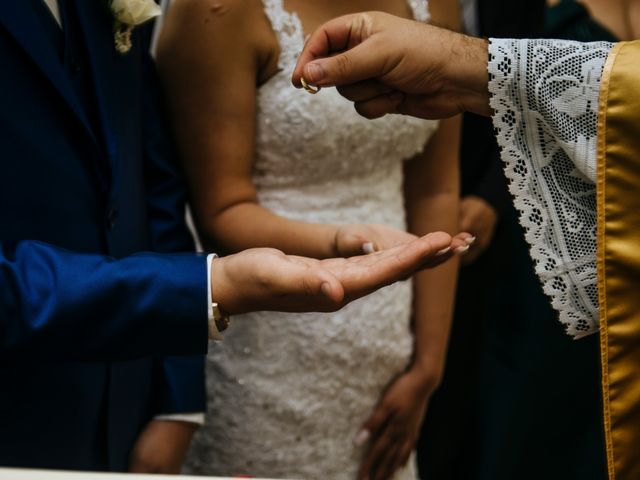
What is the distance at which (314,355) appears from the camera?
1302 millimetres

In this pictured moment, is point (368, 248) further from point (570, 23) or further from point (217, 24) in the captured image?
point (570, 23)

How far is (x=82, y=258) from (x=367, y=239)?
0.34 meters

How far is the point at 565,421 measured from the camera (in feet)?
6.21

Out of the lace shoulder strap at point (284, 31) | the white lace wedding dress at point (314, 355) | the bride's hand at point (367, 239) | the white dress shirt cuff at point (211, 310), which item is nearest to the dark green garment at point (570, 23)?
the white lace wedding dress at point (314, 355)

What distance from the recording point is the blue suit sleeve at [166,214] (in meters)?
1.13

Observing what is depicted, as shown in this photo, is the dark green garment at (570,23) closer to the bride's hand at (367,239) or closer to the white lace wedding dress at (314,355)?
the white lace wedding dress at (314,355)

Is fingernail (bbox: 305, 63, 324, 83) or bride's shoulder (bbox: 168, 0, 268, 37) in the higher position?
bride's shoulder (bbox: 168, 0, 268, 37)

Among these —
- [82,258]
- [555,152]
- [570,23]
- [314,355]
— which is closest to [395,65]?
[555,152]

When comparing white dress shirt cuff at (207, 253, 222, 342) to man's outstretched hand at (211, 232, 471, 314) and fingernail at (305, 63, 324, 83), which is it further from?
→ fingernail at (305, 63, 324, 83)

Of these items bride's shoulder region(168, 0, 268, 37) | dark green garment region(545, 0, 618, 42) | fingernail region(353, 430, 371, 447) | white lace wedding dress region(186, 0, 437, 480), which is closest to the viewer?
bride's shoulder region(168, 0, 268, 37)

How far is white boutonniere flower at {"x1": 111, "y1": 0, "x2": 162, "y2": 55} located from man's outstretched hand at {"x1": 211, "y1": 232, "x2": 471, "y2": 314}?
318 millimetres

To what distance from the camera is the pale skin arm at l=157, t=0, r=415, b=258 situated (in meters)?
1.06

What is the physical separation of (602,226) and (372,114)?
0.29m

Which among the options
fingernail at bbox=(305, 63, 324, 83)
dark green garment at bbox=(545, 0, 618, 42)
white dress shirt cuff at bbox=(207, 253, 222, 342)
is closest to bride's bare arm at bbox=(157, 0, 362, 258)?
white dress shirt cuff at bbox=(207, 253, 222, 342)
